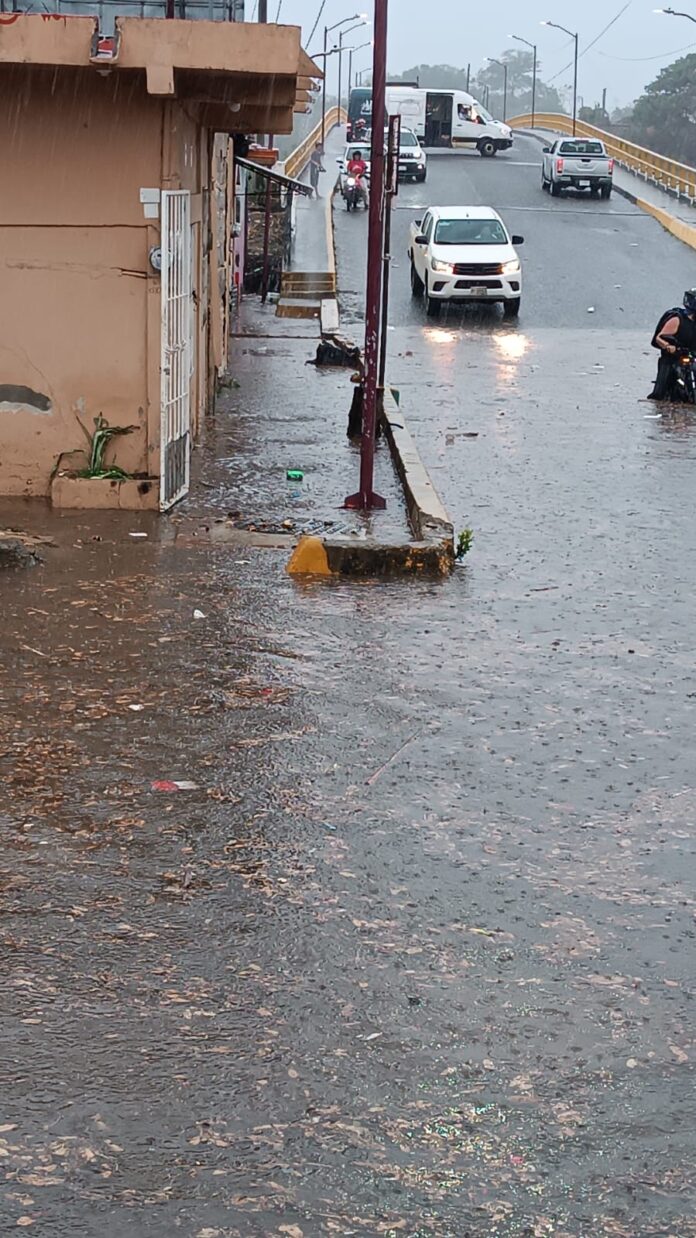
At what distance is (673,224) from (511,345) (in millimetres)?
18008

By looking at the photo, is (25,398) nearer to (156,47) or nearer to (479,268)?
(156,47)

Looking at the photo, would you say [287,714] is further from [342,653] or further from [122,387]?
[122,387]

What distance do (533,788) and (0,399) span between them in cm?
678

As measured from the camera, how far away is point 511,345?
88.7 ft

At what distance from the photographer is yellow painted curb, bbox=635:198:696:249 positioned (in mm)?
40897

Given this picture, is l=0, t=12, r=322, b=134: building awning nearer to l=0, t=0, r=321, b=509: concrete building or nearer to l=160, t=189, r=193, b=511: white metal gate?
l=0, t=0, r=321, b=509: concrete building

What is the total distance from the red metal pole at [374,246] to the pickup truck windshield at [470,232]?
1867 centimetres

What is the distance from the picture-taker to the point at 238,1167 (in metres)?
4.44

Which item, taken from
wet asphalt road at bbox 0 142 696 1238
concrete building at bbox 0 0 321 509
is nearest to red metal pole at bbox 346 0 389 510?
concrete building at bbox 0 0 321 509

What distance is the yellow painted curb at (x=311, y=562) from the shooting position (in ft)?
36.3

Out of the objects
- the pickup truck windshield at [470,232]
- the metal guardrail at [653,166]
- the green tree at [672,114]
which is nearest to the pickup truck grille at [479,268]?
the pickup truck windshield at [470,232]

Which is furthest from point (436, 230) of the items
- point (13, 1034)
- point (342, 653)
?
point (13, 1034)

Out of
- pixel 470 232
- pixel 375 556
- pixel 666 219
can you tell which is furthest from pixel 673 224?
pixel 375 556

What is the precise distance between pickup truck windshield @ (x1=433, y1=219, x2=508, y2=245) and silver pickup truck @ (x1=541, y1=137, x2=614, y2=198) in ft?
59.0
